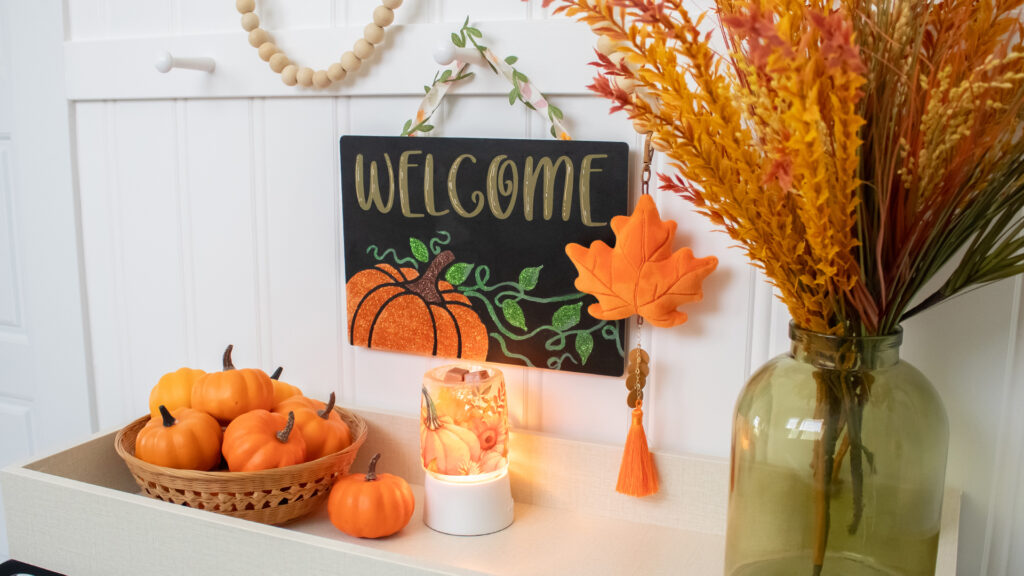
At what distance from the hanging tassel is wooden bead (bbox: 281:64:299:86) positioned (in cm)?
56

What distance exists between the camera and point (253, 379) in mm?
1038

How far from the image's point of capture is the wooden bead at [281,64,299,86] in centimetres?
110

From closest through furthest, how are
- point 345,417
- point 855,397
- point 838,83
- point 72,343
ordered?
1. point 838,83
2. point 855,397
3. point 345,417
4. point 72,343

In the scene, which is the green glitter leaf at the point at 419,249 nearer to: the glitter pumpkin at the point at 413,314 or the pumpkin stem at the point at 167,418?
the glitter pumpkin at the point at 413,314

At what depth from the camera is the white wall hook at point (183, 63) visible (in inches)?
43.8

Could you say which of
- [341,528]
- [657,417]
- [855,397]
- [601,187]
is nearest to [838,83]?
[855,397]

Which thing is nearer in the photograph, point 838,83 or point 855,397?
point 838,83

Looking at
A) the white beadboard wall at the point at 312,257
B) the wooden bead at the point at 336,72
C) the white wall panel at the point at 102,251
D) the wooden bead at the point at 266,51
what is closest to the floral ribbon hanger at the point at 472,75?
the white beadboard wall at the point at 312,257

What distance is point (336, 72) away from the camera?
3.55 feet

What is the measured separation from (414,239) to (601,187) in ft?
0.87

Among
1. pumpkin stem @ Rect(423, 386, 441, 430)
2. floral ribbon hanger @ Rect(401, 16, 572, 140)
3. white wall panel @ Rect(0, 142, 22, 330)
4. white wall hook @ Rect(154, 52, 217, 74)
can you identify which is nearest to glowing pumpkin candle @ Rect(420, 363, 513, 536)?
pumpkin stem @ Rect(423, 386, 441, 430)

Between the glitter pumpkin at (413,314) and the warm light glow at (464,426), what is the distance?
88 mm

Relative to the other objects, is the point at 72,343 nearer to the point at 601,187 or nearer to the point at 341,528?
the point at 341,528

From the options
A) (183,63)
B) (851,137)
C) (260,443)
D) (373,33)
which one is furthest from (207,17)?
(851,137)
